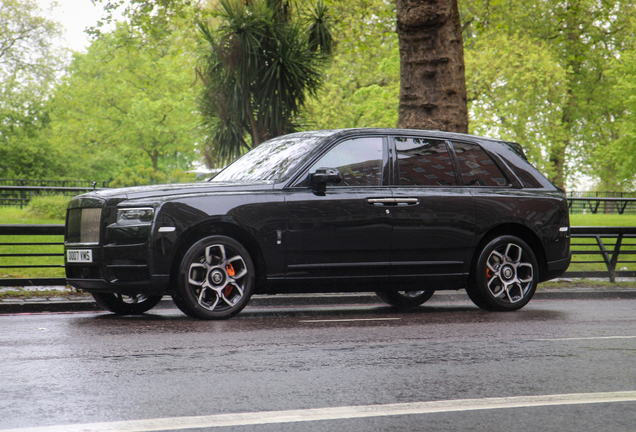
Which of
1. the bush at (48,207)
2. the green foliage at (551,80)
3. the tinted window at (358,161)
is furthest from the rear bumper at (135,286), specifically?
the green foliage at (551,80)

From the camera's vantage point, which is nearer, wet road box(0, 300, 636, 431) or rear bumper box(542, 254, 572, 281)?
wet road box(0, 300, 636, 431)

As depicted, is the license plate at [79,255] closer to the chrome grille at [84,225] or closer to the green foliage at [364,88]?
the chrome grille at [84,225]

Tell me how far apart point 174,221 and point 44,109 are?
45.7 meters

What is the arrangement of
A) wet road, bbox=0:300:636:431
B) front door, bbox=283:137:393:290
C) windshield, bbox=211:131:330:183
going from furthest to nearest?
windshield, bbox=211:131:330:183
front door, bbox=283:137:393:290
wet road, bbox=0:300:636:431

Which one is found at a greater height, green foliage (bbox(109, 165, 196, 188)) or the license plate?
green foliage (bbox(109, 165, 196, 188))

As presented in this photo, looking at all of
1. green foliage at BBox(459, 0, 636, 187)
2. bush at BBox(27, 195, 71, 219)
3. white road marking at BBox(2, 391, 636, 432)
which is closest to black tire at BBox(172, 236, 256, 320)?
white road marking at BBox(2, 391, 636, 432)

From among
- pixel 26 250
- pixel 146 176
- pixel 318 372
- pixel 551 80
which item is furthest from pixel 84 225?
pixel 146 176

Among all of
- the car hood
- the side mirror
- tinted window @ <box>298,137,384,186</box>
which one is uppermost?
tinted window @ <box>298,137,384,186</box>

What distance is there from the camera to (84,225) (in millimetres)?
7234

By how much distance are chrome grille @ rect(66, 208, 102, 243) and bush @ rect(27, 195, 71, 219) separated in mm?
10535

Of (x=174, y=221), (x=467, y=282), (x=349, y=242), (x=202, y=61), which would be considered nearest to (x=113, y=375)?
(x=174, y=221)

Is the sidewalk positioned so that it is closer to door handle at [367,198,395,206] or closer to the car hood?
the car hood

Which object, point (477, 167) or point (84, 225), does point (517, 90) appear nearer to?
point (477, 167)

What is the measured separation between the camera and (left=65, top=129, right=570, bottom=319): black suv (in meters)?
6.91
